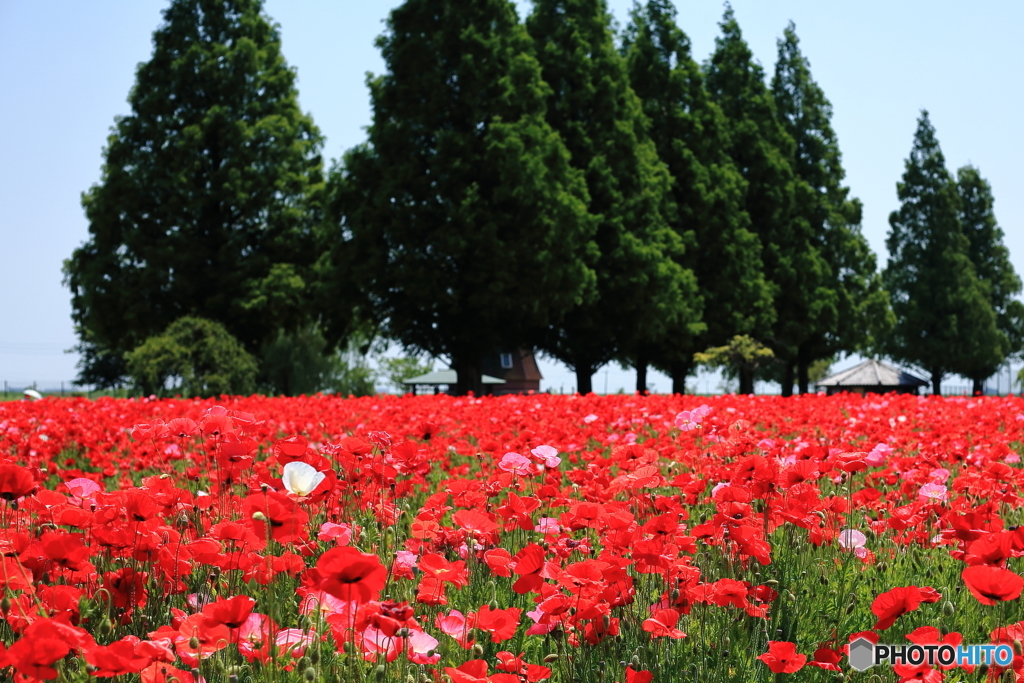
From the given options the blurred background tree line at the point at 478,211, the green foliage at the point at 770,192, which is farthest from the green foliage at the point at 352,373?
the green foliage at the point at 770,192

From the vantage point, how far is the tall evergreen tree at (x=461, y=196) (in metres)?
22.7

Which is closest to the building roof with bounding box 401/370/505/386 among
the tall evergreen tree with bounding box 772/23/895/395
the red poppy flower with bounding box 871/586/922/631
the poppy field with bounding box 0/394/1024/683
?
the tall evergreen tree with bounding box 772/23/895/395

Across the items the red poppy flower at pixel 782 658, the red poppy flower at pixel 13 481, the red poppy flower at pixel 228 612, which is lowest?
the red poppy flower at pixel 782 658

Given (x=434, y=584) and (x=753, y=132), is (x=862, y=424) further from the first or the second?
(x=753, y=132)

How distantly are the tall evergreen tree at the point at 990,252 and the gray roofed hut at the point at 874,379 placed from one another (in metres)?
8.93

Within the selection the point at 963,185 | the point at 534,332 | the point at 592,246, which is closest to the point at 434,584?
the point at 592,246

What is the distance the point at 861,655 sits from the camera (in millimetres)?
2986

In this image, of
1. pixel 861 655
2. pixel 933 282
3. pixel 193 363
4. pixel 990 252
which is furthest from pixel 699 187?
pixel 861 655

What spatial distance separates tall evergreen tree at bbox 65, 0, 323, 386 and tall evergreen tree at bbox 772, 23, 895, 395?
63.8 feet

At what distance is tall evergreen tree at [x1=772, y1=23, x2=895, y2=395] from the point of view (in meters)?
35.2

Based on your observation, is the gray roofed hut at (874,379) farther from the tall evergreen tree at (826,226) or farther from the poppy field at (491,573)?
the poppy field at (491,573)

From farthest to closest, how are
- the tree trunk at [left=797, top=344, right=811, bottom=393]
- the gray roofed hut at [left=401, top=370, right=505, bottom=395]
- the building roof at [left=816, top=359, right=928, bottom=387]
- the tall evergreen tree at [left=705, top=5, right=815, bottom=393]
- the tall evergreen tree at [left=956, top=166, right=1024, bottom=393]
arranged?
the tall evergreen tree at [left=956, top=166, right=1024, bottom=393], the gray roofed hut at [left=401, top=370, right=505, bottom=395], the building roof at [left=816, top=359, right=928, bottom=387], the tree trunk at [left=797, top=344, right=811, bottom=393], the tall evergreen tree at [left=705, top=5, right=815, bottom=393]

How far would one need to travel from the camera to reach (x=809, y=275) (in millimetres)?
34031

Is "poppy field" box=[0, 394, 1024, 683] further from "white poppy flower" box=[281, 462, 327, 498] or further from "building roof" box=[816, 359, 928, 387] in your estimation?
"building roof" box=[816, 359, 928, 387]
